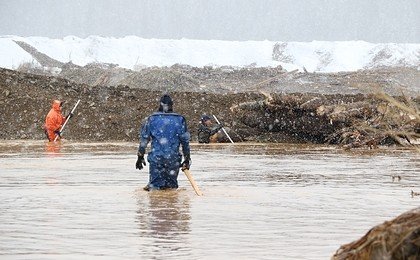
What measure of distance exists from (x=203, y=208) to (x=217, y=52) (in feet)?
220

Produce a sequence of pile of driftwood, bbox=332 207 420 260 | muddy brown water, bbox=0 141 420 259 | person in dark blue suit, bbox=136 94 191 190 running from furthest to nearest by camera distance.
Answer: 1. person in dark blue suit, bbox=136 94 191 190
2. muddy brown water, bbox=0 141 420 259
3. pile of driftwood, bbox=332 207 420 260

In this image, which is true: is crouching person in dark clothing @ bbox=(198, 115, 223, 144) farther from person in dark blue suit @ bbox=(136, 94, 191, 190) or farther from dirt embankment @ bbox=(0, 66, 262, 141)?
person in dark blue suit @ bbox=(136, 94, 191, 190)

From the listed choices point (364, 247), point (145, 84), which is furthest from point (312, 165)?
point (145, 84)

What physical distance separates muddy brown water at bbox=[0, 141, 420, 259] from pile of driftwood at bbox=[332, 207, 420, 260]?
295 cm

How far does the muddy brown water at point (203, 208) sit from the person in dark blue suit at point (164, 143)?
1.08 ft

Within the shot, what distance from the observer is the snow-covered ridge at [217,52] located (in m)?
72.8

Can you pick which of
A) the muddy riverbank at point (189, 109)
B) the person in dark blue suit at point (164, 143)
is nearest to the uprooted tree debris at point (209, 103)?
the muddy riverbank at point (189, 109)

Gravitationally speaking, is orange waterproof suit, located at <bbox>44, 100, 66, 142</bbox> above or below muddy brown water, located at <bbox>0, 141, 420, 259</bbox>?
above

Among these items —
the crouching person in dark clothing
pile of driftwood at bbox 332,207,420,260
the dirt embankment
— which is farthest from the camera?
the dirt embankment

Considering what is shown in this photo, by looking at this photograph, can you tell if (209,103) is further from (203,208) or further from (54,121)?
(203,208)

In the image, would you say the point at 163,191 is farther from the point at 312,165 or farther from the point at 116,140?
the point at 116,140

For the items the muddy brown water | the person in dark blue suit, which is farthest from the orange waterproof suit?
the person in dark blue suit

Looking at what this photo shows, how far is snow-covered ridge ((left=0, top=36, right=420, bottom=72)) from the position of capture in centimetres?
7281

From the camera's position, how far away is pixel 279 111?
122ft
